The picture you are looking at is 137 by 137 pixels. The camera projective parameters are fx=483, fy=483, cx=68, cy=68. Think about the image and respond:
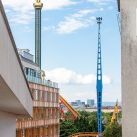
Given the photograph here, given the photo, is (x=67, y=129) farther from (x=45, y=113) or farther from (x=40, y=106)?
(x=40, y=106)

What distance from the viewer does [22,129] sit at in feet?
182

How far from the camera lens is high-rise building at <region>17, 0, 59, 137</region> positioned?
194 feet

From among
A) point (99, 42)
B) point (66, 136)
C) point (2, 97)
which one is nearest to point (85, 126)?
point (66, 136)

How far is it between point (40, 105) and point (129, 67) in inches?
2184

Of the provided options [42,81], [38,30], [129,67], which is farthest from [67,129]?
[129,67]

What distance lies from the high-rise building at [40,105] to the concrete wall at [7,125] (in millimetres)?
32345

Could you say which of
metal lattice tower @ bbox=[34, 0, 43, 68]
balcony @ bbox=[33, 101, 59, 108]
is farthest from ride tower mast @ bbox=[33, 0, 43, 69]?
balcony @ bbox=[33, 101, 59, 108]

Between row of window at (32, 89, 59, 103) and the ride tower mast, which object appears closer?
row of window at (32, 89, 59, 103)

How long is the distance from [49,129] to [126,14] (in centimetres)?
6010

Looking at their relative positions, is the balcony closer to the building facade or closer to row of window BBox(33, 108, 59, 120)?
the building facade

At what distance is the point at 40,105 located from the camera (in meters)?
65.9

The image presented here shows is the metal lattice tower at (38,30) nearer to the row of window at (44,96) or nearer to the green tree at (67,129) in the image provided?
the green tree at (67,129)

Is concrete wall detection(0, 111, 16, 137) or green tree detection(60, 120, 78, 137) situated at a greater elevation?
concrete wall detection(0, 111, 16, 137)

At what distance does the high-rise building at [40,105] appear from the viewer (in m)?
59.1
